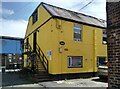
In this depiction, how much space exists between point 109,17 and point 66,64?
12886 millimetres

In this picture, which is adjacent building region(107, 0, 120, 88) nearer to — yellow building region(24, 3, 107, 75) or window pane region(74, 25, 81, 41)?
yellow building region(24, 3, 107, 75)

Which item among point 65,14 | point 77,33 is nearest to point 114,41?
point 77,33

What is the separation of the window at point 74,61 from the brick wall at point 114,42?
1310 cm

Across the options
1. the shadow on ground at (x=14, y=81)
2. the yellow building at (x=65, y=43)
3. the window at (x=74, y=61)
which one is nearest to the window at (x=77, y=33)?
the yellow building at (x=65, y=43)

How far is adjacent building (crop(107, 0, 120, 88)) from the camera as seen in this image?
4.70 m

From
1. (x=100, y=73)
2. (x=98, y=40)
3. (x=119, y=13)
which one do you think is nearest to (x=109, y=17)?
(x=119, y=13)

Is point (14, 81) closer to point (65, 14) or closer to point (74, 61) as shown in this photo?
point (74, 61)

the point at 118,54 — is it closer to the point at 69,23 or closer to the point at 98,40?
the point at 69,23

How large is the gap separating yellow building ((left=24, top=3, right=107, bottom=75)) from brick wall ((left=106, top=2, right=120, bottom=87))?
12.1 meters

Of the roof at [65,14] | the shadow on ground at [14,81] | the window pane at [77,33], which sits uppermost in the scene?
the roof at [65,14]

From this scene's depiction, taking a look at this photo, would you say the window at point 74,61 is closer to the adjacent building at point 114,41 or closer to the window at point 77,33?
the window at point 77,33

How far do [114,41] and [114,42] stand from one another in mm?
25

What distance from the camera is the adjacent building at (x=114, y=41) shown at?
4.70 metres

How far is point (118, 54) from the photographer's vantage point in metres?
4.68
